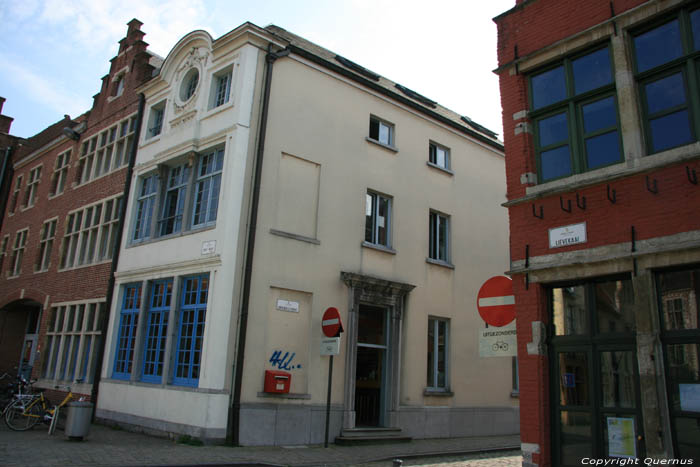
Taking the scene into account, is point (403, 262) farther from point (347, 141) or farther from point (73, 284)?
point (73, 284)

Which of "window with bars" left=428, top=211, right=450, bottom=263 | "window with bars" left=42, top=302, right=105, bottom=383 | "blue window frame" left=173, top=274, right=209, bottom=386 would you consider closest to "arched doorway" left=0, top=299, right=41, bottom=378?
"window with bars" left=42, top=302, right=105, bottom=383

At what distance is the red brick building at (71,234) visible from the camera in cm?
1792

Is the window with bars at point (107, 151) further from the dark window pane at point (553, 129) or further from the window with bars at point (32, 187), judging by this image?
the dark window pane at point (553, 129)

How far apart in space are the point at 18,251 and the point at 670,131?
2508 cm

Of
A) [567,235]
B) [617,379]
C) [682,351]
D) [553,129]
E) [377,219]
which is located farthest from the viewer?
[377,219]

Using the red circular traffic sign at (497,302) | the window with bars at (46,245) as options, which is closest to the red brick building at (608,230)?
the red circular traffic sign at (497,302)

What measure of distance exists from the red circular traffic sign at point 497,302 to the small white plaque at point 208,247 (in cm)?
702

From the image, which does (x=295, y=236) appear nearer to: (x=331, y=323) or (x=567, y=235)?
(x=331, y=323)

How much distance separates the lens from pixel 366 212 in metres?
15.7

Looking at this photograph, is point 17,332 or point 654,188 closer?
point 654,188

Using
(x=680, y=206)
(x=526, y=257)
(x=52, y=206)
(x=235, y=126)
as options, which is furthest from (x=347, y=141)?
(x=52, y=206)

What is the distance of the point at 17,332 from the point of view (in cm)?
2370

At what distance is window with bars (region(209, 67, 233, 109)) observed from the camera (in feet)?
48.0

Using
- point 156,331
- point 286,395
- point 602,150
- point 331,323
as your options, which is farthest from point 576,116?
point 156,331
